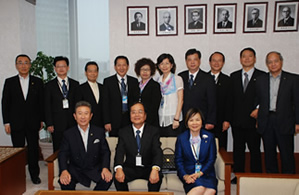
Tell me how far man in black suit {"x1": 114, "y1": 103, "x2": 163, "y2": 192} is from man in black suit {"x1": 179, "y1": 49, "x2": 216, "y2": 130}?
2.57 ft

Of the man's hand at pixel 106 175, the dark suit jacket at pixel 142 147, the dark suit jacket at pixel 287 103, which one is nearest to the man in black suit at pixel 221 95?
the dark suit jacket at pixel 287 103

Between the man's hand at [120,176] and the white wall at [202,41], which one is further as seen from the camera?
the white wall at [202,41]

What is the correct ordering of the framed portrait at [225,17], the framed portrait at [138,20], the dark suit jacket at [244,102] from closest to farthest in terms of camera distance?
1. the dark suit jacket at [244,102]
2. the framed portrait at [225,17]
3. the framed portrait at [138,20]

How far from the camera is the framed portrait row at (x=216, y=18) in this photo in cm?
453

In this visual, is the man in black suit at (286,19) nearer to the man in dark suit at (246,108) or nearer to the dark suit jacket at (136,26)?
the man in dark suit at (246,108)

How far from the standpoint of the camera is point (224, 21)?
4625 millimetres

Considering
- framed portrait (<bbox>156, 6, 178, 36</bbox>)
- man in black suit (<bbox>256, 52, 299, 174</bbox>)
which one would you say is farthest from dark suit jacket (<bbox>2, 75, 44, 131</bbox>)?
man in black suit (<bbox>256, 52, 299, 174</bbox>)

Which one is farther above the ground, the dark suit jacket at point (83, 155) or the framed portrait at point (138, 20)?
the framed portrait at point (138, 20)

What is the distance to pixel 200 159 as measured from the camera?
9.66ft

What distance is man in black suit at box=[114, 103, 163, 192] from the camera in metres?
2.98

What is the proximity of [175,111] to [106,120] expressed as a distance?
93cm

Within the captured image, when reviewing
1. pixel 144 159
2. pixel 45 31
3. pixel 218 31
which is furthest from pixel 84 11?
pixel 144 159

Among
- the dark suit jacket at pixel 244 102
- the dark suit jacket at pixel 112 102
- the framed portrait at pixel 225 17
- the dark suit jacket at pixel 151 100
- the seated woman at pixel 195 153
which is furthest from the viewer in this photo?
the framed portrait at pixel 225 17

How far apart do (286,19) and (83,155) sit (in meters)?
3.75
